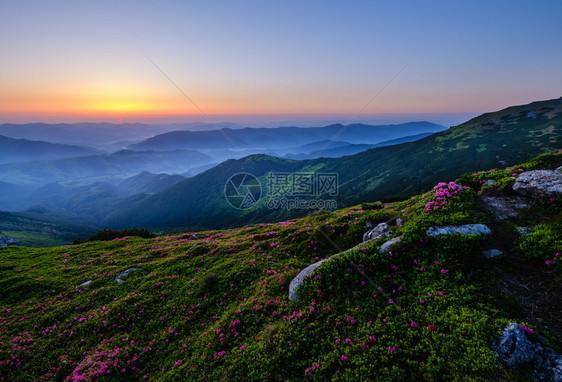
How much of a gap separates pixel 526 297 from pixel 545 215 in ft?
16.2

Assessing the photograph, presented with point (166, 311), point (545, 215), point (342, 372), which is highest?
point (545, 215)

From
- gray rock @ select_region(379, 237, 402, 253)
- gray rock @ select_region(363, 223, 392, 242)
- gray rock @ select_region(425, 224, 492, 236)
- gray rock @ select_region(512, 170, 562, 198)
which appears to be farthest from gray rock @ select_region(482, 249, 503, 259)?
gray rock @ select_region(363, 223, 392, 242)

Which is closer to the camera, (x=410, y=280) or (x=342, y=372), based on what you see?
(x=342, y=372)

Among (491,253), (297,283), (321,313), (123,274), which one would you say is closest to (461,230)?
(491,253)

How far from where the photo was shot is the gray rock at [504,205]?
34.9 ft

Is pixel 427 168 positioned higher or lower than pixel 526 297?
lower

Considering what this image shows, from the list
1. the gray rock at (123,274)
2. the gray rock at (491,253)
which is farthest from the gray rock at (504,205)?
the gray rock at (123,274)

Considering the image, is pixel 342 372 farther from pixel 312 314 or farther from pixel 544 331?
pixel 544 331

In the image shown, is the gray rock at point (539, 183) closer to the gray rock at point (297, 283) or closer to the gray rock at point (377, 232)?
the gray rock at point (377, 232)

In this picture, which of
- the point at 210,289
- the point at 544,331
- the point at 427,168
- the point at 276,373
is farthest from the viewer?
the point at 427,168

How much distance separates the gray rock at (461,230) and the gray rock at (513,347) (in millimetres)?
4256

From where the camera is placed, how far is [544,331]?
6395 millimetres

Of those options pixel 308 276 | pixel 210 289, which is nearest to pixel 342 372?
pixel 308 276

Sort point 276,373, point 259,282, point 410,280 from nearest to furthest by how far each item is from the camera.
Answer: point 276,373
point 410,280
point 259,282
